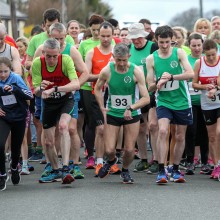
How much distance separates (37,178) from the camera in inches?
580

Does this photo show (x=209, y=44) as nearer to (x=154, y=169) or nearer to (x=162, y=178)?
(x=154, y=169)

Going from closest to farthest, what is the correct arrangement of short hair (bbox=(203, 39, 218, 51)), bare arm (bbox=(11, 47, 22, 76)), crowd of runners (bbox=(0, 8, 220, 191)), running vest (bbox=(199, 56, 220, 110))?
crowd of runners (bbox=(0, 8, 220, 191)) < bare arm (bbox=(11, 47, 22, 76)) < short hair (bbox=(203, 39, 218, 51)) < running vest (bbox=(199, 56, 220, 110))

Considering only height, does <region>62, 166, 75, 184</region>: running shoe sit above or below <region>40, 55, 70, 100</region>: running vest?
below

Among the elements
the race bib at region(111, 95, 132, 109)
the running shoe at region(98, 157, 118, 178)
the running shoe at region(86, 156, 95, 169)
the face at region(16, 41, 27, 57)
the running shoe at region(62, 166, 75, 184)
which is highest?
the face at region(16, 41, 27, 57)

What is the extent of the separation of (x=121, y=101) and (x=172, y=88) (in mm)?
813

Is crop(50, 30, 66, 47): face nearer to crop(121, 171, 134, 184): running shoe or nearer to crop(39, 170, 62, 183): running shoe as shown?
crop(39, 170, 62, 183): running shoe

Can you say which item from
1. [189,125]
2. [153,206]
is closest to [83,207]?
[153,206]

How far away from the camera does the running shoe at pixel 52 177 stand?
1402 cm

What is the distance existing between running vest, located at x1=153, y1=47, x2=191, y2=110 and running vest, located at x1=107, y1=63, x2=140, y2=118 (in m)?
0.45

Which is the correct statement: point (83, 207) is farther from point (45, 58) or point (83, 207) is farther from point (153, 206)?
point (45, 58)

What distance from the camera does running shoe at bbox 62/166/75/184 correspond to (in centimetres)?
1313

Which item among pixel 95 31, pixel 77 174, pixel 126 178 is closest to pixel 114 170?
pixel 77 174

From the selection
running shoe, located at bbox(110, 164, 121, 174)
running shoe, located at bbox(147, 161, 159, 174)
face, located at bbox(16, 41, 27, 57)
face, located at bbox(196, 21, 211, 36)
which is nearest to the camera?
running shoe, located at bbox(110, 164, 121, 174)

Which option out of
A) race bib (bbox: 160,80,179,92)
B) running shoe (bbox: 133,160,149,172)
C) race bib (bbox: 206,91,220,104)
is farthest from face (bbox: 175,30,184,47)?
race bib (bbox: 160,80,179,92)
